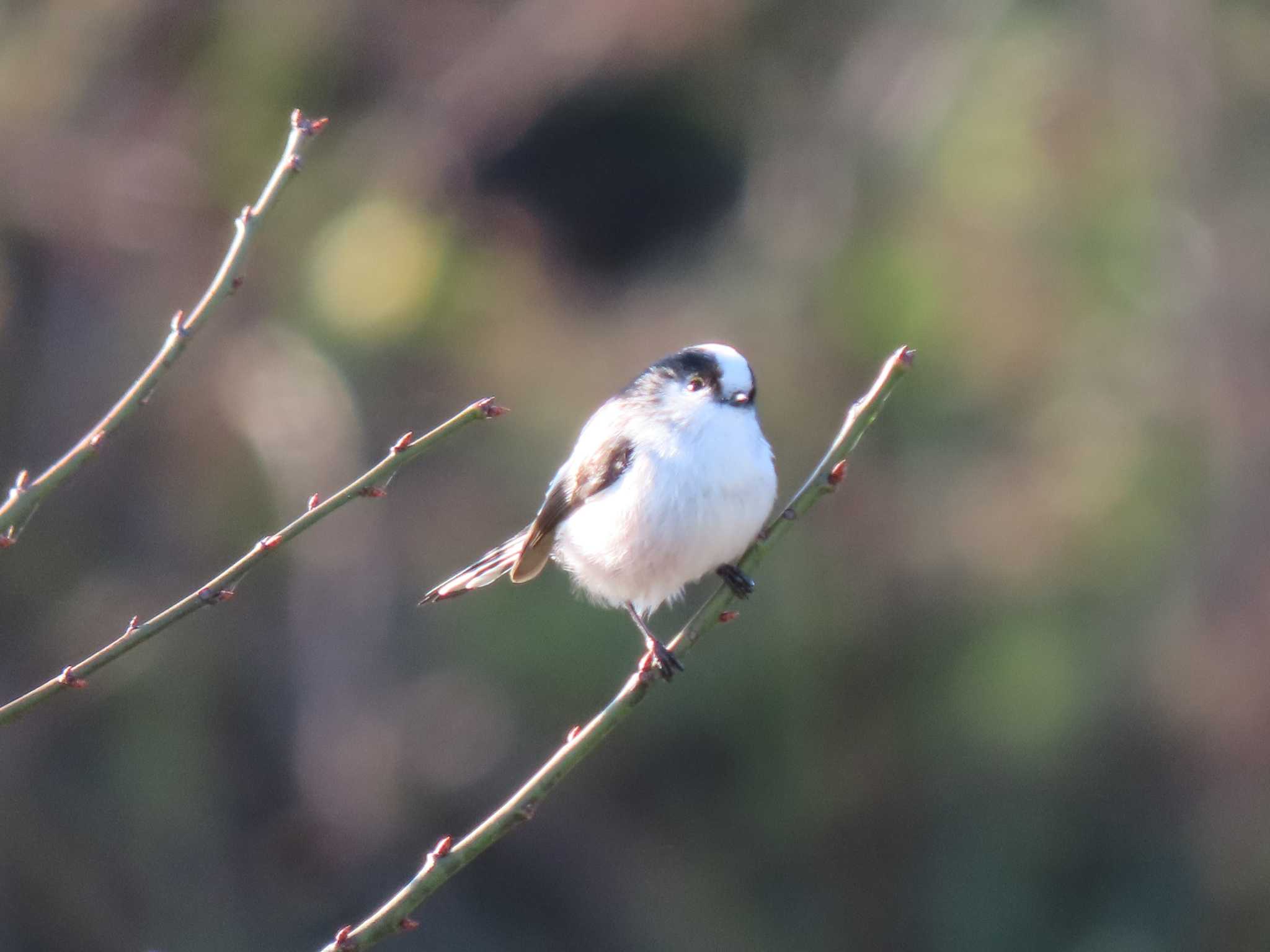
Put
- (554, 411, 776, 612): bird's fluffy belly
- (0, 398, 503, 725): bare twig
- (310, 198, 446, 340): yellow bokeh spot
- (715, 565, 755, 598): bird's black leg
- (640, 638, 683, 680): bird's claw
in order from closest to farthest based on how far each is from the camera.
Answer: (0, 398, 503, 725): bare twig, (715, 565, 755, 598): bird's black leg, (640, 638, 683, 680): bird's claw, (554, 411, 776, 612): bird's fluffy belly, (310, 198, 446, 340): yellow bokeh spot

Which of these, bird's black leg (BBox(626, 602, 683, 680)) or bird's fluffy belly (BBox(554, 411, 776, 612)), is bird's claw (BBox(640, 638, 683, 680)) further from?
bird's fluffy belly (BBox(554, 411, 776, 612))

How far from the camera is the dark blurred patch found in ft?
18.8

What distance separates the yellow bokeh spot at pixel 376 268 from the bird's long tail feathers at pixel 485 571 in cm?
202

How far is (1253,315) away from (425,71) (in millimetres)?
3156

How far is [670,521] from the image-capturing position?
267 cm

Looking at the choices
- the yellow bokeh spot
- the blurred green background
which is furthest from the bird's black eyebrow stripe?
the yellow bokeh spot

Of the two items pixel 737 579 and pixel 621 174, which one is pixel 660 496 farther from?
pixel 621 174

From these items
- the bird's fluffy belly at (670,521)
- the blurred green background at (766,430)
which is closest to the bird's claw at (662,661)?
the bird's fluffy belly at (670,521)

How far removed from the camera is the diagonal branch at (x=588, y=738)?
1.54m

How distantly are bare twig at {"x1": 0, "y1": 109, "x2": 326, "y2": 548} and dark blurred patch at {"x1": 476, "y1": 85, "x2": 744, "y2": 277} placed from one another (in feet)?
13.2

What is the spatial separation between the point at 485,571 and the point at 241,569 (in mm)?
1475

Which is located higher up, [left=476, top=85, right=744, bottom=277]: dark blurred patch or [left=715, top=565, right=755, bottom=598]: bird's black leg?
[left=476, top=85, right=744, bottom=277]: dark blurred patch

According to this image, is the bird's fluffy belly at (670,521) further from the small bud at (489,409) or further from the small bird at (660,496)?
the small bud at (489,409)

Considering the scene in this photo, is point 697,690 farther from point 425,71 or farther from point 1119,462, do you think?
point 425,71
